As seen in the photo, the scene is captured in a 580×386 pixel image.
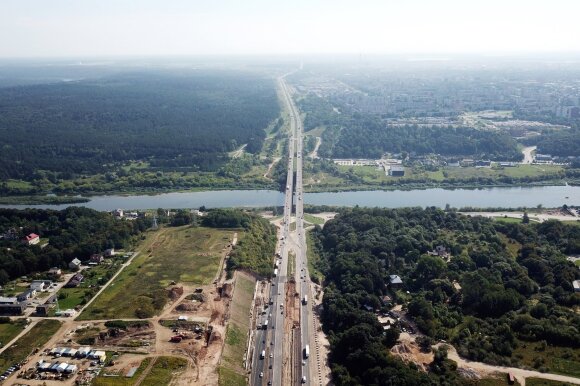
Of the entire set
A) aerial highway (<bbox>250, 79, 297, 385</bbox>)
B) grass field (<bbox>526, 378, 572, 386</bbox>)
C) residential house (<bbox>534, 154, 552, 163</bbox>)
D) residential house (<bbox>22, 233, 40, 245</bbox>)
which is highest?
residential house (<bbox>534, 154, 552, 163</bbox>)

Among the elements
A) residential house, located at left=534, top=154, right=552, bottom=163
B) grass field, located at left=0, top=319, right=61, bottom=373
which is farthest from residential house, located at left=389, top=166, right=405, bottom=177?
grass field, located at left=0, top=319, right=61, bottom=373

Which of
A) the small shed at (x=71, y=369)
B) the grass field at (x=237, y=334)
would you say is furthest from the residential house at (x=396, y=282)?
the small shed at (x=71, y=369)

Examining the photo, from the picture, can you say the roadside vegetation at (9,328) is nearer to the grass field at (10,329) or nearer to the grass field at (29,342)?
the grass field at (10,329)

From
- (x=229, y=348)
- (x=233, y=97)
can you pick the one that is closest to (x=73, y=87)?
(x=233, y=97)

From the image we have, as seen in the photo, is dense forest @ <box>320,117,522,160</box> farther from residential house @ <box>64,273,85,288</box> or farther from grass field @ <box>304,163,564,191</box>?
residential house @ <box>64,273,85,288</box>

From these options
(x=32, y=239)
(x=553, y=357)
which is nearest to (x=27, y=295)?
(x=32, y=239)

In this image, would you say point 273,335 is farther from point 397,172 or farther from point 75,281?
point 397,172
